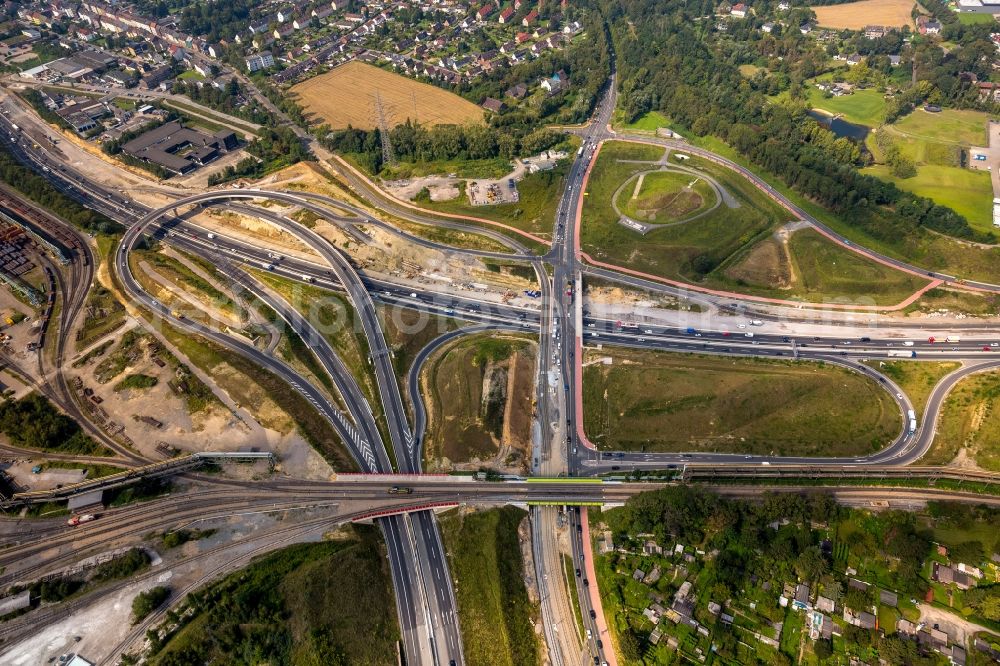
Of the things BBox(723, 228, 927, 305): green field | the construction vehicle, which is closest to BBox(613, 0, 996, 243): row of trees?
BBox(723, 228, 927, 305): green field

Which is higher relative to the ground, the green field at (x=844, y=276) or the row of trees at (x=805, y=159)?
the row of trees at (x=805, y=159)

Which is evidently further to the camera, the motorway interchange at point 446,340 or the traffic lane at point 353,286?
the traffic lane at point 353,286

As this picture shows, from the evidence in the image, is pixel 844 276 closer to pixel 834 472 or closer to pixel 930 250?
pixel 930 250

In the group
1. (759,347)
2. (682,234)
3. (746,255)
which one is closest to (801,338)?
(759,347)

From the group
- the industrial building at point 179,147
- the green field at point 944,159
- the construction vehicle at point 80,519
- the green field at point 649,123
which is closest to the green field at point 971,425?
the green field at point 944,159

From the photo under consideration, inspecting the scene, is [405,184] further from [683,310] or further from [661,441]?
[661,441]

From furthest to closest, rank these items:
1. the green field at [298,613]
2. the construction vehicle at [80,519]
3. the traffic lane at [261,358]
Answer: the traffic lane at [261,358] < the construction vehicle at [80,519] < the green field at [298,613]

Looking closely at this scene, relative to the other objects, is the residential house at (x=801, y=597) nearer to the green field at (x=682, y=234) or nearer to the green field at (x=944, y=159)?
the green field at (x=682, y=234)

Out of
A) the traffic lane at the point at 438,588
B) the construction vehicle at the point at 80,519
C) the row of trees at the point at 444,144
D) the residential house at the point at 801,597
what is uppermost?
the row of trees at the point at 444,144
